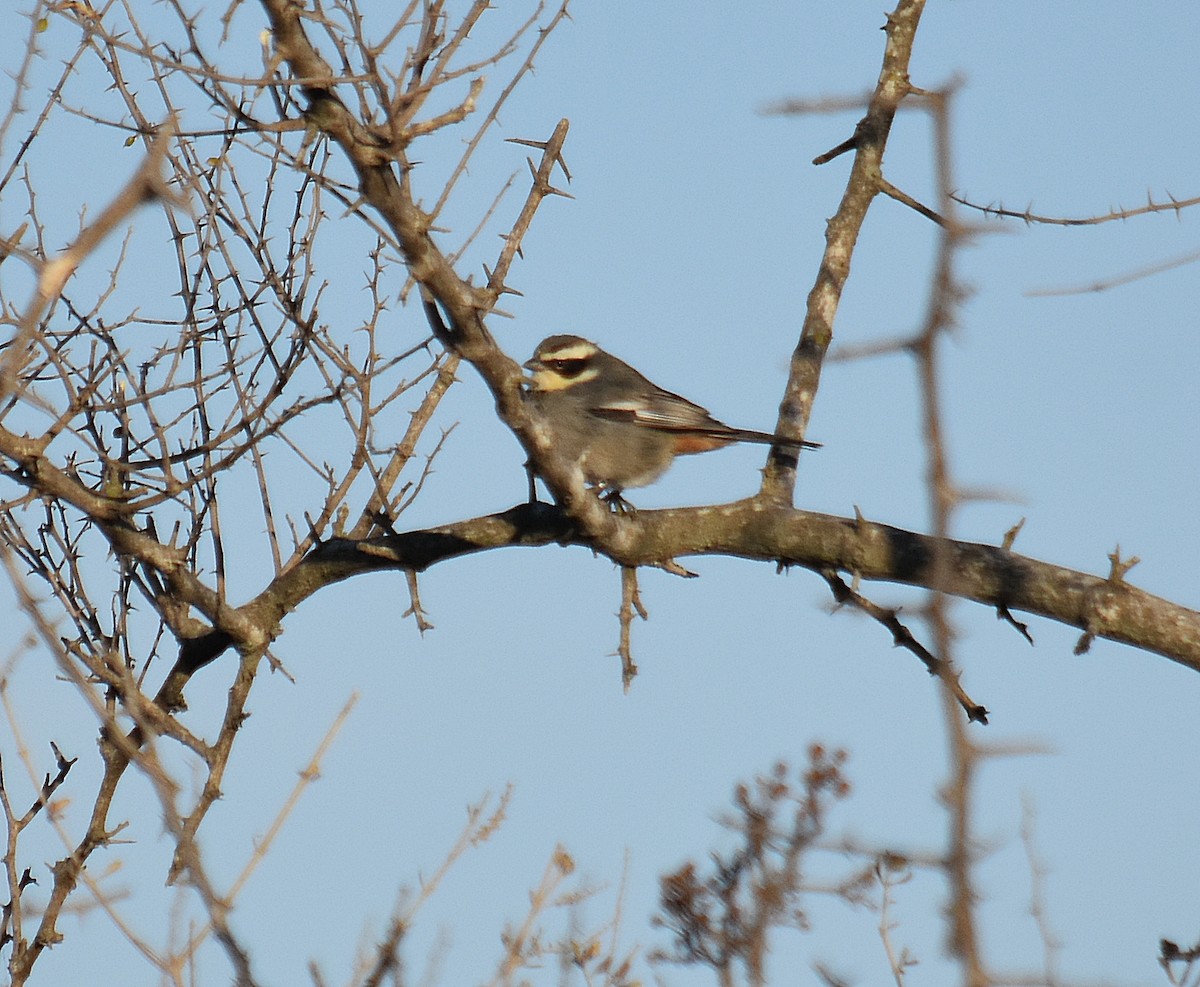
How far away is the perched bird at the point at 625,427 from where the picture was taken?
25.2 ft

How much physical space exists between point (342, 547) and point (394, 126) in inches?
93.5

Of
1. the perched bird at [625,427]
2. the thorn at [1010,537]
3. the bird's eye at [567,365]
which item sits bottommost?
the thorn at [1010,537]

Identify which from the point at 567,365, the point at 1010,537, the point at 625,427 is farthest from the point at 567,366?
the point at 1010,537

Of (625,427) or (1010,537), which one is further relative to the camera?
(625,427)

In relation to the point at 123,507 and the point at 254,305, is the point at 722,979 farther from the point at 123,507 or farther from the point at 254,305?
the point at 254,305

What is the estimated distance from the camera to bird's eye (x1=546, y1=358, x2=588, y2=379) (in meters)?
8.60

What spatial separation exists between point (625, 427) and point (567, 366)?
102 cm

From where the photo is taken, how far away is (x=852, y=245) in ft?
21.4

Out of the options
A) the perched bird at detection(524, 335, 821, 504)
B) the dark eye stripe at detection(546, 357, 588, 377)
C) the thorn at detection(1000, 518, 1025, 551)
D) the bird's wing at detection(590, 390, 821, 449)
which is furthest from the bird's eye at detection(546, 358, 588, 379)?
the thorn at detection(1000, 518, 1025, 551)

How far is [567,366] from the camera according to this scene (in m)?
8.65

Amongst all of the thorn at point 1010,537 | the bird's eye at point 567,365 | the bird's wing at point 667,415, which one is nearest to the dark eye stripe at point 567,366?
the bird's eye at point 567,365

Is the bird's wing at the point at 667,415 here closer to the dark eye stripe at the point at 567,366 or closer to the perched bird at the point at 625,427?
the perched bird at the point at 625,427

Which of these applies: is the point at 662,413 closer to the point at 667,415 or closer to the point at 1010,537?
the point at 667,415

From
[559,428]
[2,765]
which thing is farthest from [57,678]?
[559,428]
